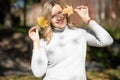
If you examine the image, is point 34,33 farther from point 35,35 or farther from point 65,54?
point 65,54

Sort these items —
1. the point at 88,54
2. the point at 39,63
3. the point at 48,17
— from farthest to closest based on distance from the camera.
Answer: the point at 88,54, the point at 48,17, the point at 39,63

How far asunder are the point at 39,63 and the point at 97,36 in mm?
603

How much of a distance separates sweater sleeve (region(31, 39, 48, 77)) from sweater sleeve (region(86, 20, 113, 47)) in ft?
1.58

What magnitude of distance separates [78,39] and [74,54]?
0.16 meters

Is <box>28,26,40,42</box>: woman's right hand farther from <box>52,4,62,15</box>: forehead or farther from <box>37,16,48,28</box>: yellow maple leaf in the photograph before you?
<box>52,4,62,15</box>: forehead

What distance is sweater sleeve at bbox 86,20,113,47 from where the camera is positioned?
3875mm

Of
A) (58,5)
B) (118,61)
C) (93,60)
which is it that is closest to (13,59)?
(93,60)

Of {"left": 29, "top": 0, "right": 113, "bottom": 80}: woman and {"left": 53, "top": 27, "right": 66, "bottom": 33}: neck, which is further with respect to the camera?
{"left": 53, "top": 27, "right": 66, "bottom": 33}: neck

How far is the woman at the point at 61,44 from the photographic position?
3785mm

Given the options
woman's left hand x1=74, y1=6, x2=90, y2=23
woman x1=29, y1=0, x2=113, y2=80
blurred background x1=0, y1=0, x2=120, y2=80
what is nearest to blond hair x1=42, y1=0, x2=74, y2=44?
woman x1=29, y1=0, x2=113, y2=80

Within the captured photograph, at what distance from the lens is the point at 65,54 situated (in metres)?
3.85

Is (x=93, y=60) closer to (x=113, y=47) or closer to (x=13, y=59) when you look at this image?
(x=113, y=47)

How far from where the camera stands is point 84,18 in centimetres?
393

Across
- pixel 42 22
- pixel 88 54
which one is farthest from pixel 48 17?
pixel 88 54
